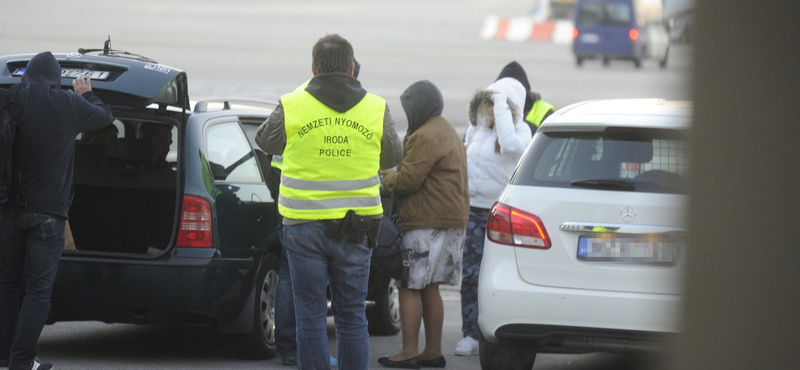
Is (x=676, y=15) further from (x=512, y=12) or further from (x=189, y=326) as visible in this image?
(x=512, y=12)

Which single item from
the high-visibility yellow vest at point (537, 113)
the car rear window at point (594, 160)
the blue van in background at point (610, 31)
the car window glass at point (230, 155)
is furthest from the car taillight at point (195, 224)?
the blue van in background at point (610, 31)

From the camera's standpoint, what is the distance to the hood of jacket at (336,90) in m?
3.79

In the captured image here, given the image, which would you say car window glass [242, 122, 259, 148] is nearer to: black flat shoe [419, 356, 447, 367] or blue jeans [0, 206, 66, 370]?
blue jeans [0, 206, 66, 370]

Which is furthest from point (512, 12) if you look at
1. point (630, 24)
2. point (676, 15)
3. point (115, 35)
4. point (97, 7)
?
point (676, 15)

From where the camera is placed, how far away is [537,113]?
687 cm

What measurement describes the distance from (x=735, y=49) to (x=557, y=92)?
2258cm

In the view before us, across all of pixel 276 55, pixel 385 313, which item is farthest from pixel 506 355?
pixel 276 55

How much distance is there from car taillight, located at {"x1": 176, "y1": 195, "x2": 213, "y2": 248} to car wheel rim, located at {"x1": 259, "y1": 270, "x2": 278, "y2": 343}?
1.71ft

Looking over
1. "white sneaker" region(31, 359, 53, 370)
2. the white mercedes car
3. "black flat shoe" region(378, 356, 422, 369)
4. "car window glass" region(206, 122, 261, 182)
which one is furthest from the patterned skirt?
"white sneaker" region(31, 359, 53, 370)

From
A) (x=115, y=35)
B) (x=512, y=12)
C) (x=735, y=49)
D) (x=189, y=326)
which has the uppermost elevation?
(x=512, y=12)

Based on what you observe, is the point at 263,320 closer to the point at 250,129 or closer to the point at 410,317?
the point at 410,317

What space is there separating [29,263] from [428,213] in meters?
2.01

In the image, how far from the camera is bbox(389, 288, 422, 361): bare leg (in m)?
5.37

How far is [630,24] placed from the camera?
99.2ft
